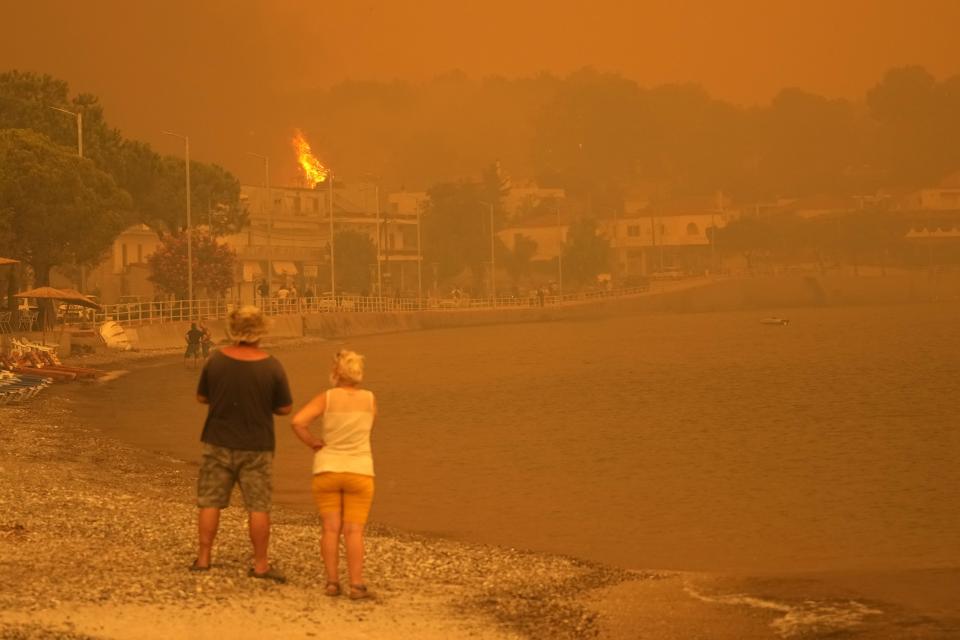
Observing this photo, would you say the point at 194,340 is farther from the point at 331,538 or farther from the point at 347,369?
the point at 347,369

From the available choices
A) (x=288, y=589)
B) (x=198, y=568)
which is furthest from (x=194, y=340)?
(x=288, y=589)

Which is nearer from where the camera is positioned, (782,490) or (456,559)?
(456,559)

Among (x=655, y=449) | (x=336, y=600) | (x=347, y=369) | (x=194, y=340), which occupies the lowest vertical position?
(x=655, y=449)

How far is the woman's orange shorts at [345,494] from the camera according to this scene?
37.4 ft

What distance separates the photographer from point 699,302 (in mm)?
144250

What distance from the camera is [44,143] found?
60094mm

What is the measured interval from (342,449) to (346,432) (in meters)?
0.14

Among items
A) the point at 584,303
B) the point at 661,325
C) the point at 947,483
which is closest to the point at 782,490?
the point at 947,483

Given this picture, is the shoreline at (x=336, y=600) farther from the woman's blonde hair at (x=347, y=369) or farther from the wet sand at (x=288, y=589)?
the woman's blonde hair at (x=347, y=369)

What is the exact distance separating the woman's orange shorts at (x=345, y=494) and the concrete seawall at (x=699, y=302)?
65933 millimetres

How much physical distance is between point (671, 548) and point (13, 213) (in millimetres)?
44601

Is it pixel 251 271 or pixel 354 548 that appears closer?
pixel 354 548

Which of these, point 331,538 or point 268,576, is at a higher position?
point 331,538

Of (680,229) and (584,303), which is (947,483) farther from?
(680,229)
